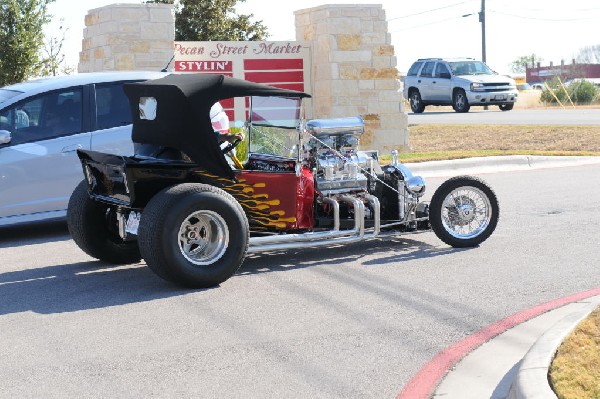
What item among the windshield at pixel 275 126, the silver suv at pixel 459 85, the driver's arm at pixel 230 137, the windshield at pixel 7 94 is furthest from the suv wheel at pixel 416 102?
the driver's arm at pixel 230 137

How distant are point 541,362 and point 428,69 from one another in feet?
87.7

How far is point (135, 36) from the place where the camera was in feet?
53.9

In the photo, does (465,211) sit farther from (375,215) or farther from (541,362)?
(541,362)

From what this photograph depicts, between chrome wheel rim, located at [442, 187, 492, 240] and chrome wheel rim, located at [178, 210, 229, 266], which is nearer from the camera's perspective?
chrome wheel rim, located at [178, 210, 229, 266]

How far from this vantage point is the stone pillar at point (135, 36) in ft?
53.7

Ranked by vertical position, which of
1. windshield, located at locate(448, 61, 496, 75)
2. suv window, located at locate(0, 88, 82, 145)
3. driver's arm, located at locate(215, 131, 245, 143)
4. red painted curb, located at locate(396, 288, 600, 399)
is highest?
windshield, located at locate(448, 61, 496, 75)

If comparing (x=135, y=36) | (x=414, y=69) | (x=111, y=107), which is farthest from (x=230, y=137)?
(x=414, y=69)

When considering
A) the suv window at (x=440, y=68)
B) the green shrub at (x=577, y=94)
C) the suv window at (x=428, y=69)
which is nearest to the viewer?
the suv window at (x=440, y=68)

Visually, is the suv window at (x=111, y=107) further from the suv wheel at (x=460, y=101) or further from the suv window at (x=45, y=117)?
the suv wheel at (x=460, y=101)

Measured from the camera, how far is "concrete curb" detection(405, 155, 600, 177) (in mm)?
15945

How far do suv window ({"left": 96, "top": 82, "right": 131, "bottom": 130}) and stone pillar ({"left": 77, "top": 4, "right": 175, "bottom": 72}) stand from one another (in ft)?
18.5

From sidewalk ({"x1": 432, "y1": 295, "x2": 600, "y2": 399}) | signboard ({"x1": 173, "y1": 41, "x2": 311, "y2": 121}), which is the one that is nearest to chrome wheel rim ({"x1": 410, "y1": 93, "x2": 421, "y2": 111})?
signboard ({"x1": 173, "y1": 41, "x2": 311, "y2": 121})

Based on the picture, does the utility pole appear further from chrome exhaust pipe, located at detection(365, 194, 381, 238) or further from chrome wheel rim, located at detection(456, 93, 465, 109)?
chrome exhaust pipe, located at detection(365, 194, 381, 238)

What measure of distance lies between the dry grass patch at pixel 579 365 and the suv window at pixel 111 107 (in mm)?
6290
